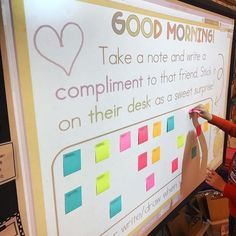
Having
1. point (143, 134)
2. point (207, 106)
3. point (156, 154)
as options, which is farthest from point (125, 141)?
point (207, 106)

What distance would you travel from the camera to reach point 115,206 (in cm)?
95

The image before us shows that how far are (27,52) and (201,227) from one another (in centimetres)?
178

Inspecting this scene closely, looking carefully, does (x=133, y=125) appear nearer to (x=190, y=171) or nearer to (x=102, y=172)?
(x=102, y=172)

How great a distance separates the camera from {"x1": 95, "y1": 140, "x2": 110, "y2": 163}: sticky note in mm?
836

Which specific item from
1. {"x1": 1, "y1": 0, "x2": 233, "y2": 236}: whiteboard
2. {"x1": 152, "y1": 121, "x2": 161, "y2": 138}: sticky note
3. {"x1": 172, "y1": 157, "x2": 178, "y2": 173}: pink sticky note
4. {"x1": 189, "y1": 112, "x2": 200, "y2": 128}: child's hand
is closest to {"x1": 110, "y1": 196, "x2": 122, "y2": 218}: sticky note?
{"x1": 1, "y1": 0, "x2": 233, "y2": 236}: whiteboard

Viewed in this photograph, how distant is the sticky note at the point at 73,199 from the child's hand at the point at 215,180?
97cm

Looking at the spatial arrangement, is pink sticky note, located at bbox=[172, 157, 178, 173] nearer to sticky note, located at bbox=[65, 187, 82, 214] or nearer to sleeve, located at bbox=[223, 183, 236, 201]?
sleeve, located at bbox=[223, 183, 236, 201]

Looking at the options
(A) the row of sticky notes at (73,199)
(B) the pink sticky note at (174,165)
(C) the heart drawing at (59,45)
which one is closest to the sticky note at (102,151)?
(A) the row of sticky notes at (73,199)

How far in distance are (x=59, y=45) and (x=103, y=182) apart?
0.46 m

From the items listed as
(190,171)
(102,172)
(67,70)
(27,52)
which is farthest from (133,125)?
(190,171)

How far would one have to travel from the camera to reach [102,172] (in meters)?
0.87

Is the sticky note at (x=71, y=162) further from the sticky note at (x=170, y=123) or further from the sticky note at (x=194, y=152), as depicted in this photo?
the sticky note at (x=194, y=152)

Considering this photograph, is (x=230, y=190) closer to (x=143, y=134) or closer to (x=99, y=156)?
(x=143, y=134)

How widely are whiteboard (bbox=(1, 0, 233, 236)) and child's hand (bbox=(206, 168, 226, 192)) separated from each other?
0.24 metres
